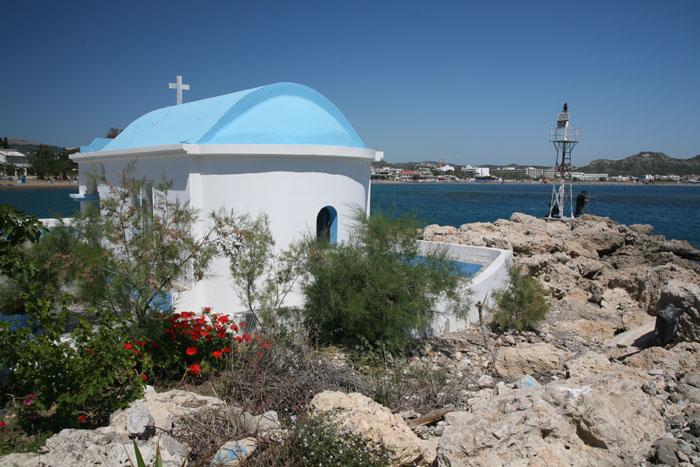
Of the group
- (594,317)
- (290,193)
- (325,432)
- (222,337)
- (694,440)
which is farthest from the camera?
(594,317)

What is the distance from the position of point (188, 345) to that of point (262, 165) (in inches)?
145

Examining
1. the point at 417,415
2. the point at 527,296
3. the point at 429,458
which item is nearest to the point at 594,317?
the point at 527,296

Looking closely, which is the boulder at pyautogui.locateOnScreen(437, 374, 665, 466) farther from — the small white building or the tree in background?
the tree in background

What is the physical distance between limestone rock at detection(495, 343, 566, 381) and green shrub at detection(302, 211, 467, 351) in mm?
1177

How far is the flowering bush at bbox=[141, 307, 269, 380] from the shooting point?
6.05 meters

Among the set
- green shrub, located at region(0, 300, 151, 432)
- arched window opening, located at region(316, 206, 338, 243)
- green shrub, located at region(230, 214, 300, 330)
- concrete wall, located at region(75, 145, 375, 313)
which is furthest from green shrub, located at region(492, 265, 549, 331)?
green shrub, located at region(0, 300, 151, 432)

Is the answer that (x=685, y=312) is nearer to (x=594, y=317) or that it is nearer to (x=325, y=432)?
(x=594, y=317)

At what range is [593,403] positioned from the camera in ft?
13.2

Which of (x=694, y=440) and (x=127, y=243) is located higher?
(x=127, y=243)

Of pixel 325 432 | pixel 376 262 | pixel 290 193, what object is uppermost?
pixel 290 193

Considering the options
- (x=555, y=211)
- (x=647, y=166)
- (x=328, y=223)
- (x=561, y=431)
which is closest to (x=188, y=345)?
(x=328, y=223)

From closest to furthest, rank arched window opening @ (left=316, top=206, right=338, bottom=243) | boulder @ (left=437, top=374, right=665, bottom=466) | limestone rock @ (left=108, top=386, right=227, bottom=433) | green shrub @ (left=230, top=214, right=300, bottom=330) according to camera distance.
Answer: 1. boulder @ (left=437, top=374, right=665, bottom=466)
2. limestone rock @ (left=108, top=386, right=227, bottom=433)
3. green shrub @ (left=230, top=214, right=300, bottom=330)
4. arched window opening @ (left=316, top=206, right=338, bottom=243)

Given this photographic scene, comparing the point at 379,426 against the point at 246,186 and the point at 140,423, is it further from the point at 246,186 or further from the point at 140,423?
the point at 246,186

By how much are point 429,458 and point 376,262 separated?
3682mm
